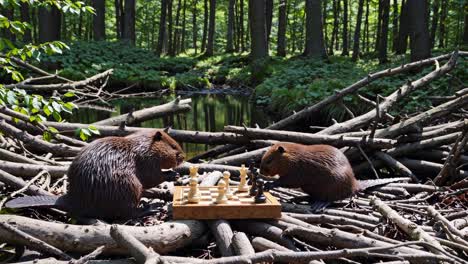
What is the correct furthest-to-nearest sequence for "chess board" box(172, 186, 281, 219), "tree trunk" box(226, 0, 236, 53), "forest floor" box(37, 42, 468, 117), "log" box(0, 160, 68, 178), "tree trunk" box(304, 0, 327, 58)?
"tree trunk" box(226, 0, 236, 53) < "tree trunk" box(304, 0, 327, 58) < "forest floor" box(37, 42, 468, 117) < "log" box(0, 160, 68, 178) < "chess board" box(172, 186, 281, 219)

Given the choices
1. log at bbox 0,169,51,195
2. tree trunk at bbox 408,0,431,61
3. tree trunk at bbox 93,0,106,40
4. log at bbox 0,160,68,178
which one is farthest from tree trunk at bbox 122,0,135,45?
log at bbox 0,169,51,195

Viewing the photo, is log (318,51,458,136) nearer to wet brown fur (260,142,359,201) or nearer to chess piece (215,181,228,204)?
wet brown fur (260,142,359,201)

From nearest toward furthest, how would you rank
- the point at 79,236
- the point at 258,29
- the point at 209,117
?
the point at 79,236 < the point at 209,117 < the point at 258,29

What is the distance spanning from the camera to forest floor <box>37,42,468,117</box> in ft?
29.9

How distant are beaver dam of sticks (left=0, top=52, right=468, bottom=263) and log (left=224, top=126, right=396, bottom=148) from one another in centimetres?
1

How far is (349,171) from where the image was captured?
3740mm

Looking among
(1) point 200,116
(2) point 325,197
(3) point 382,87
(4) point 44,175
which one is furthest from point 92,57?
(2) point 325,197

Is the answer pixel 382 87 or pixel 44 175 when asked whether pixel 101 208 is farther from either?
pixel 382 87

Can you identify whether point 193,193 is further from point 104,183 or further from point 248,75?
point 248,75

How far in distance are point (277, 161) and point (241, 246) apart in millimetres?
1192

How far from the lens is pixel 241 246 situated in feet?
8.67

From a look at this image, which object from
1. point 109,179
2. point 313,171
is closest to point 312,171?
point 313,171

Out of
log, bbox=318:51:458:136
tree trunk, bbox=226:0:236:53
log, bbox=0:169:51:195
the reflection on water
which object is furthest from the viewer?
tree trunk, bbox=226:0:236:53

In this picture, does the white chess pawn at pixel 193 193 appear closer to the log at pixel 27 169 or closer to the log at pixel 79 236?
the log at pixel 79 236
